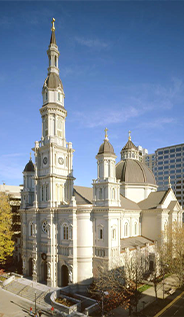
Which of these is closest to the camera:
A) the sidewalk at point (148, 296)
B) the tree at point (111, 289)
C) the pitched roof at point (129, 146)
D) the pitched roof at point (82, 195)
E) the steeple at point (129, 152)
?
the tree at point (111, 289)

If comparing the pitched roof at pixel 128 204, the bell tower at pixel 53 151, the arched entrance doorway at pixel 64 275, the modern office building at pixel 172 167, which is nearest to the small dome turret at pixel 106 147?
the bell tower at pixel 53 151

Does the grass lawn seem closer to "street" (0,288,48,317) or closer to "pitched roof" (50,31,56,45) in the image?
"street" (0,288,48,317)

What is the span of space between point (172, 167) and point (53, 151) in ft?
284

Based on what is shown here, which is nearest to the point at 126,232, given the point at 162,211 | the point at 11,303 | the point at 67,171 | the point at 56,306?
the point at 162,211

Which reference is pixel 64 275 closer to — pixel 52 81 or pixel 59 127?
pixel 59 127

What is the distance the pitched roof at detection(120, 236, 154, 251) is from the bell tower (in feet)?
46.6

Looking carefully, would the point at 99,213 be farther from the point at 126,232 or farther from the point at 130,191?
the point at 130,191

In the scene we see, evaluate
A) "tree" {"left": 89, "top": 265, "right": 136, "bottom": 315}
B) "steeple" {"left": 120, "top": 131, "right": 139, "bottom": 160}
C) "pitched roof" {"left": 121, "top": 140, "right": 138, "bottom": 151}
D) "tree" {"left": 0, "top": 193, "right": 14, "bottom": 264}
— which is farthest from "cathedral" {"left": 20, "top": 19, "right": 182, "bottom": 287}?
"pitched roof" {"left": 121, "top": 140, "right": 138, "bottom": 151}

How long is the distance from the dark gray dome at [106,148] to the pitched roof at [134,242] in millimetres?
18745

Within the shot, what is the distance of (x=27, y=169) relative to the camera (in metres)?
55.5

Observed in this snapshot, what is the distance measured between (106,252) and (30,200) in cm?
2284

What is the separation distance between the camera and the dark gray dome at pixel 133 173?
2406 inches

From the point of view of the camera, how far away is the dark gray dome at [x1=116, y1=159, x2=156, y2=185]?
6112 centimetres

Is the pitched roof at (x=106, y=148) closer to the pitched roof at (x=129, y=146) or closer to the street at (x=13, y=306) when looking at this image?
the pitched roof at (x=129, y=146)
